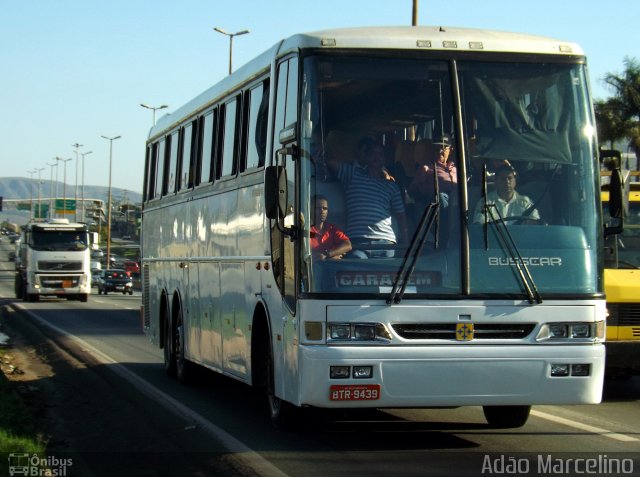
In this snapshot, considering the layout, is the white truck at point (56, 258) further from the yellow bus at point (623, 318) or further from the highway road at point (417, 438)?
the yellow bus at point (623, 318)

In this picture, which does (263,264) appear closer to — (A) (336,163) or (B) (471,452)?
(A) (336,163)

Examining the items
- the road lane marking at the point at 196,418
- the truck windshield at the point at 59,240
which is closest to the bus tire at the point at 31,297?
the truck windshield at the point at 59,240

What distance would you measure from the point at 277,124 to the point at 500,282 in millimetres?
2465

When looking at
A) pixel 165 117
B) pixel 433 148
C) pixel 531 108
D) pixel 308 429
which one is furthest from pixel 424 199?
pixel 165 117

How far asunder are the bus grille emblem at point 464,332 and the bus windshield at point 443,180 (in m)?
0.23

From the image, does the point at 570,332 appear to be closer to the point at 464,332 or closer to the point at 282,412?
the point at 464,332

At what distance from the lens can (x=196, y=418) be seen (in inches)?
480

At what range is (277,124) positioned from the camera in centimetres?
1066

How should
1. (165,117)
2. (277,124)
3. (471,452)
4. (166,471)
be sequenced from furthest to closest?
(165,117)
(277,124)
(471,452)
(166,471)

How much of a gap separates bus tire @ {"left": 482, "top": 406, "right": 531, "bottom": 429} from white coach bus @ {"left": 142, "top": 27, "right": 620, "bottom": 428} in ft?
4.28

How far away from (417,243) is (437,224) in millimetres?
220

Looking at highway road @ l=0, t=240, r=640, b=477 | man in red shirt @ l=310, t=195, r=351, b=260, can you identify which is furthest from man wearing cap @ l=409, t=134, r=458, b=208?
highway road @ l=0, t=240, r=640, b=477

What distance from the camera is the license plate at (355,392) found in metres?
9.27

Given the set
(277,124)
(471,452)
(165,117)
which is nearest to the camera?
(471,452)
